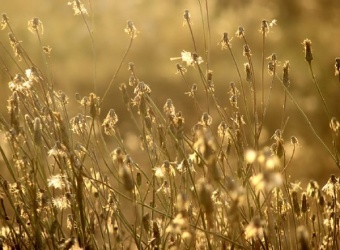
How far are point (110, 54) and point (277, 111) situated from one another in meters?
1.08

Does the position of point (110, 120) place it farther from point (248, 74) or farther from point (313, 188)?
point (313, 188)

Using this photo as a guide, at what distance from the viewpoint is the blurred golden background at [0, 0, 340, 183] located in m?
3.59

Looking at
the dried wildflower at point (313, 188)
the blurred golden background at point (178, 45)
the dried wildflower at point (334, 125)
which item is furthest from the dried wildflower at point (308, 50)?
the blurred golden background at point (178, 45)

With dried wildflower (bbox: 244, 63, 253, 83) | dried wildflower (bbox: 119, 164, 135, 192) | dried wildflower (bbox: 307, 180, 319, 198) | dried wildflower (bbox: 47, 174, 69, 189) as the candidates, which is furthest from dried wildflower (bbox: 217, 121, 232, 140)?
dried wildflower (bbox: 119, 164, 135, 192)

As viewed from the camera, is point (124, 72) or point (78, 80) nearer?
point (78, 80)

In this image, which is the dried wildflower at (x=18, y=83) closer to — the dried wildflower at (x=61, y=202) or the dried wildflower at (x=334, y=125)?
the dried wildflower at (x=61, y=202)

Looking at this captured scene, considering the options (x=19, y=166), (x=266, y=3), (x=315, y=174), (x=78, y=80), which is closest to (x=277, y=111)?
(x=315, y=174)

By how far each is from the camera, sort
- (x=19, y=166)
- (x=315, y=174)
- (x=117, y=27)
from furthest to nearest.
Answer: (x=117, y=27), (x=315, y=174), (x=19, y=166)

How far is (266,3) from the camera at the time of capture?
379 cm

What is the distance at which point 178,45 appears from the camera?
378 centimetres

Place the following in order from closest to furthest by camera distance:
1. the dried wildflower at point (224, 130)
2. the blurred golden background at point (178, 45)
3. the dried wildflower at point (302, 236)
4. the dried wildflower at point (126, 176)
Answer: the dried wildflower at point (302, 236), the dried wildflower at point (126, 176), the dried wildflower at point (224, 130), the blurred golden background at point (178, 45)

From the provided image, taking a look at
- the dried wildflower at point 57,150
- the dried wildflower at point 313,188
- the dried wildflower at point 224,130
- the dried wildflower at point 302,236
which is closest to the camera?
the dried wildflower at point 302,236

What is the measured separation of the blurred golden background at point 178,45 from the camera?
11.8 feet

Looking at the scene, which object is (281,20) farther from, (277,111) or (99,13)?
(99,13)
